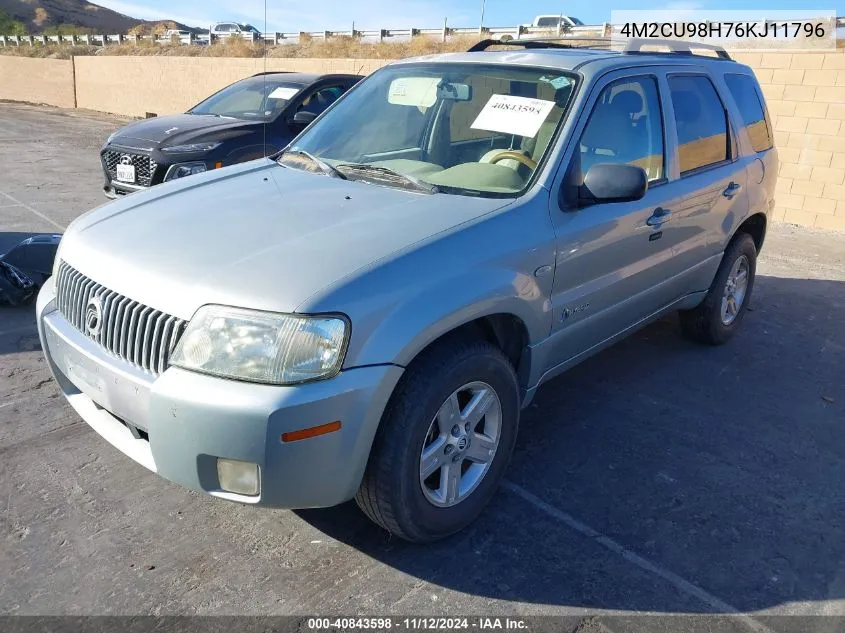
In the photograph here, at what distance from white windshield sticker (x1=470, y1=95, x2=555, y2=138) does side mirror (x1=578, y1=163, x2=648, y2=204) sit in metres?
0.41

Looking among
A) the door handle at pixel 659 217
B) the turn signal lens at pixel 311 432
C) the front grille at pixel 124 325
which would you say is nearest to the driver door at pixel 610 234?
the door handle at pixel 659 217

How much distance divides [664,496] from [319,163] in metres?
2.31

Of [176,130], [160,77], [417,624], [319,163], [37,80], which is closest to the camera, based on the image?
[417,624]

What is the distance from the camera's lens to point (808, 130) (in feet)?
30.8

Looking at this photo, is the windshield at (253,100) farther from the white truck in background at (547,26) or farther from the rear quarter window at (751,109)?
the white truck in background at (547,26)

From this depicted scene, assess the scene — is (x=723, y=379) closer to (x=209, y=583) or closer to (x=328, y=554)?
(x=328, y=554)

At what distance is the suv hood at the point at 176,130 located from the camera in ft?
23.8

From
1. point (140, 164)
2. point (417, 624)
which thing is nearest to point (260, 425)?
point (417, 624)

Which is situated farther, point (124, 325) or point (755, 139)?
point (755, 139)

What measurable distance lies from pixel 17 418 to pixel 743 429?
3.88 m

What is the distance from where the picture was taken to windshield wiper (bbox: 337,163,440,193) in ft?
10.3

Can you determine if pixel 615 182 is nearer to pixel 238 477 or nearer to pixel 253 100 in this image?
pixel 238 477

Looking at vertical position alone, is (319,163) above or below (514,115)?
below

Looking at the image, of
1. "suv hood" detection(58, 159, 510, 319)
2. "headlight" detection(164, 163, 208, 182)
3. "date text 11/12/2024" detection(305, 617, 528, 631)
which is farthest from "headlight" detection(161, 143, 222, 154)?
"date text 11/12/2024" detection(305, 617, 528, 631)
